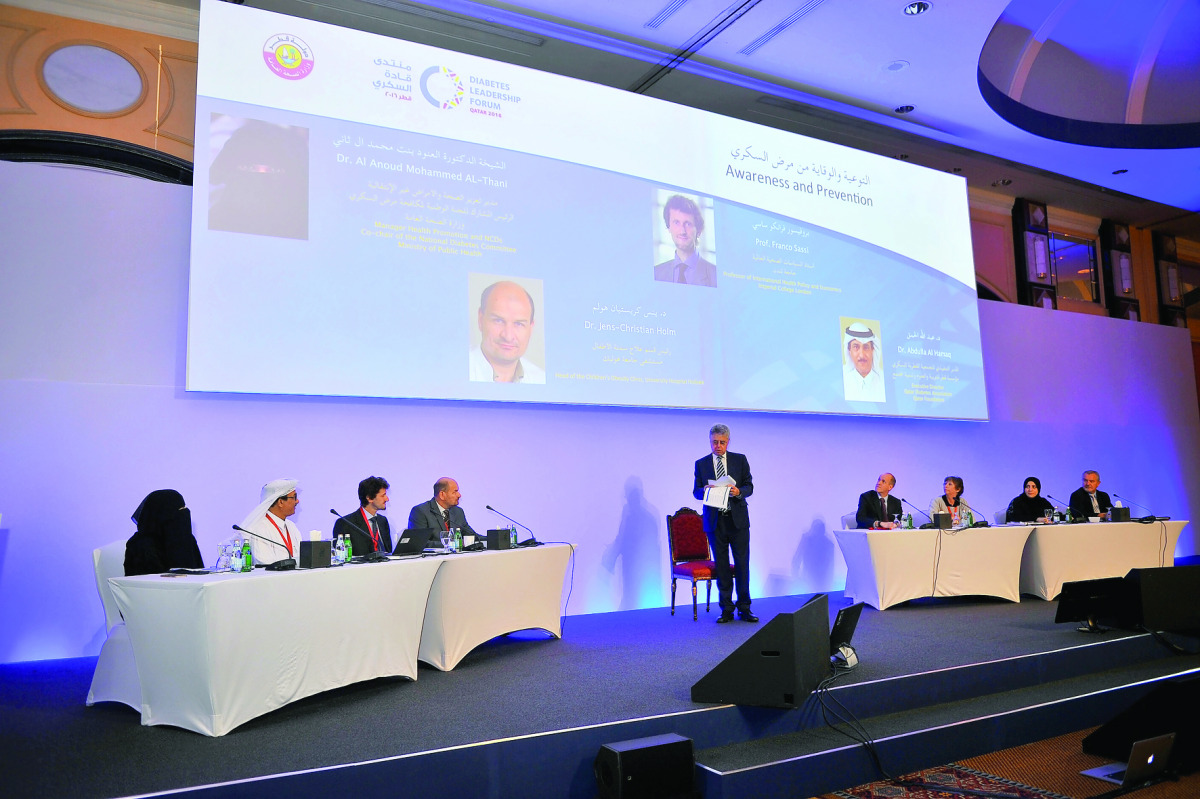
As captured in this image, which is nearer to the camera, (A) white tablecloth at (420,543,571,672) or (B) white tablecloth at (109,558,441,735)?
(B) white tablecloth at (109,558,441,735)

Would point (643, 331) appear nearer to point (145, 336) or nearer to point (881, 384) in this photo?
point (881, 384)

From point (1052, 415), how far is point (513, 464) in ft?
20.2

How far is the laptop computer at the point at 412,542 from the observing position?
4.03m

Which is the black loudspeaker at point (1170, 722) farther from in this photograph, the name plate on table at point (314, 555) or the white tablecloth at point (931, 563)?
the name plate on table at point (314, 555)

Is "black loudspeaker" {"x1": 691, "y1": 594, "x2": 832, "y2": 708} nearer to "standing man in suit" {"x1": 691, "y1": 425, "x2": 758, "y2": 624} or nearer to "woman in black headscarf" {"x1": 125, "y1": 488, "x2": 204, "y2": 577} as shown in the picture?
"standing man in suit" {"x1": 691, "y1": 425, "x2": 758, "y2": 624}

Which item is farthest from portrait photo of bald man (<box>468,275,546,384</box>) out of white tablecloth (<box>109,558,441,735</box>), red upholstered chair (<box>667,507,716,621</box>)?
white tablecloth (<box>109,558,441,735</box>)

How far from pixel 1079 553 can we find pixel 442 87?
5.47m

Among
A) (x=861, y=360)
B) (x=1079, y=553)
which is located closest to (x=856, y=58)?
(x=861, y=360)

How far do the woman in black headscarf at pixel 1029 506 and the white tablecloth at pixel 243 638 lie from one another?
540cm

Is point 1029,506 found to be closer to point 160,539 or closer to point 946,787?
point 946,787

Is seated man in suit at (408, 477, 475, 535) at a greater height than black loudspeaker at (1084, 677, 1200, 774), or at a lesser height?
greater

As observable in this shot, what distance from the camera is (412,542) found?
13.3ft

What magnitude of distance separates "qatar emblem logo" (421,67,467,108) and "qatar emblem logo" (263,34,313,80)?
0.71 m

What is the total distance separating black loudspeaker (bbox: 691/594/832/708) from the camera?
10.4 feet
